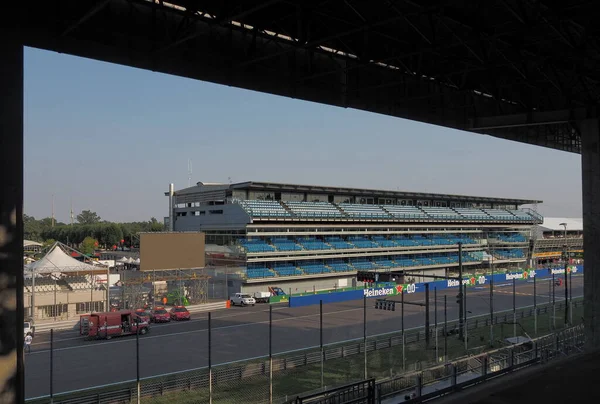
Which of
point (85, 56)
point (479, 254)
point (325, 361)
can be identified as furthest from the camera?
point (479, 254)

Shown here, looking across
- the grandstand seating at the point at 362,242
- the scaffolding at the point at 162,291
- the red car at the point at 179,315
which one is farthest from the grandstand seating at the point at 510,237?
the red car at the point at 179,315

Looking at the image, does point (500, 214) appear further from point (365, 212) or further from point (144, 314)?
point (144, 314)

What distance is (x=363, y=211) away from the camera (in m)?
68.2

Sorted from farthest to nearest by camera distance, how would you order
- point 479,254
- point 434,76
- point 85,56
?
point 479,254
point 434,76
point 85,56

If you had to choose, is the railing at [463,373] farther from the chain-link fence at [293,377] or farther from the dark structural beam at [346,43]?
the dark structural beam at [346,43]

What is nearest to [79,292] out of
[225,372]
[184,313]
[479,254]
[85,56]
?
[184,313]

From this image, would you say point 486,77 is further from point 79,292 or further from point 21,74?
point 79,292

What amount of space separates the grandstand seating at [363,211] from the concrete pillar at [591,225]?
43.9 meters

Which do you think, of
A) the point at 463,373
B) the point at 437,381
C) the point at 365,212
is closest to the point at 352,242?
the point at 365,212

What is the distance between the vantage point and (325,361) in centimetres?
2556

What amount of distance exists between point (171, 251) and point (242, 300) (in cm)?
786

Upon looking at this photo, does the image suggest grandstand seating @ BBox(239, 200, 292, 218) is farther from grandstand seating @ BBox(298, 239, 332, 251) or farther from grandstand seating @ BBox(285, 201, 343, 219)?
grandstand seating @ BBox(298, 239, 332, 251)

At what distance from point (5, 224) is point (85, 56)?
408cm

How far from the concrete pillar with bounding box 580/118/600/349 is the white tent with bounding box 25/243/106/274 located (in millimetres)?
33016
